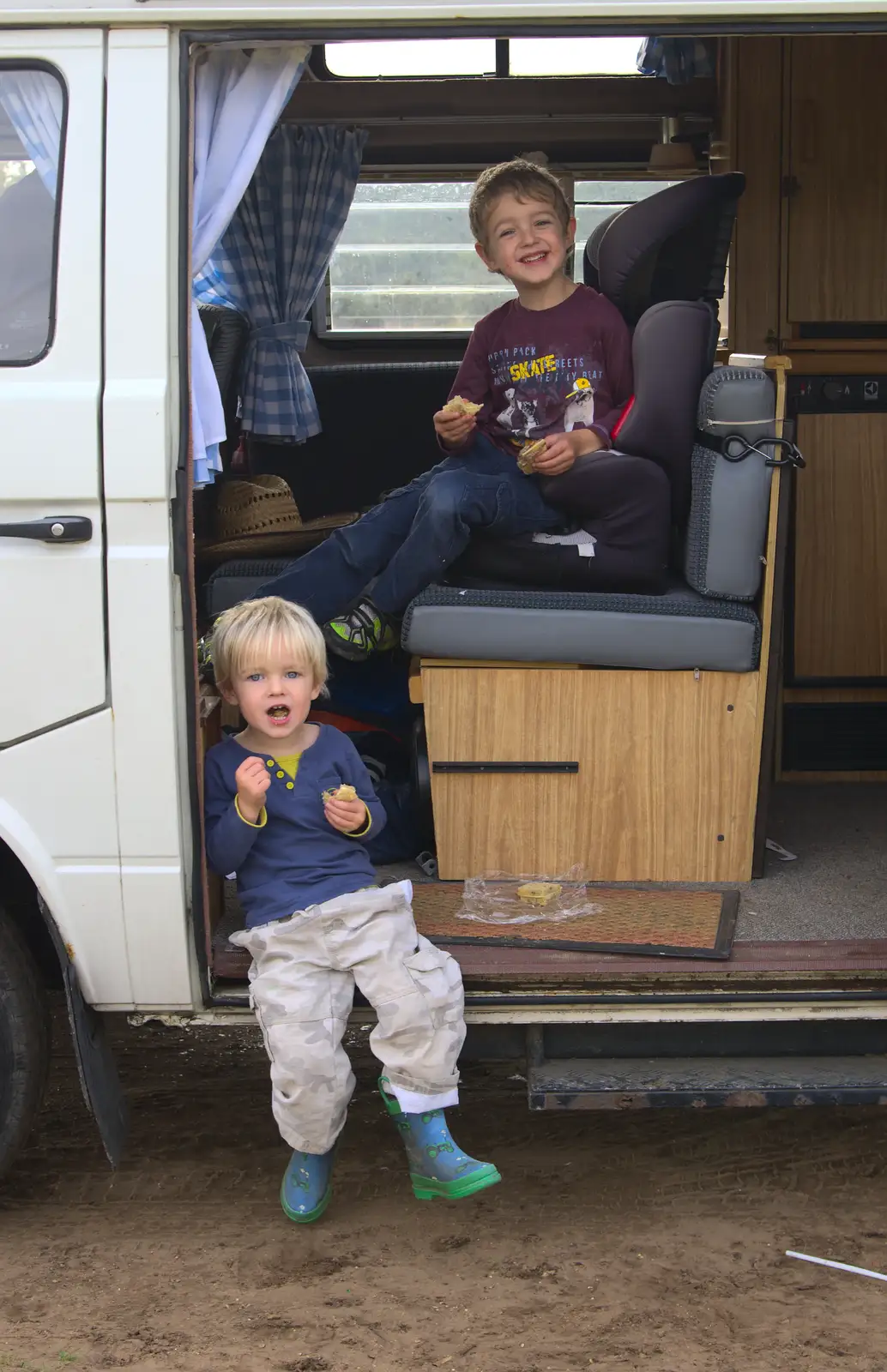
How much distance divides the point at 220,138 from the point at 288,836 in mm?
1370

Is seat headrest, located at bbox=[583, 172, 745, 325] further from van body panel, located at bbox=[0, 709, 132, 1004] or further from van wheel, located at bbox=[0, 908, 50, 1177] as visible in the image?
van wheel, located at bbox=[0, 908, 50, 1177]

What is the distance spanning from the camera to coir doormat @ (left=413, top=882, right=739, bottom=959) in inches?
116

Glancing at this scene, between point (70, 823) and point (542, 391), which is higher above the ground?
point (542, 391)

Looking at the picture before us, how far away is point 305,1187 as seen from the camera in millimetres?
2859

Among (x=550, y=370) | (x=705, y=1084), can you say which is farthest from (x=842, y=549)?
(x=705, y=1084)

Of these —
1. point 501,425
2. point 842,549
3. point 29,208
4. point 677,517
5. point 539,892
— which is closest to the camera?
point 29,208

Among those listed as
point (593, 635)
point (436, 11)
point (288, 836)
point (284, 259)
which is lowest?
point (288, 836)

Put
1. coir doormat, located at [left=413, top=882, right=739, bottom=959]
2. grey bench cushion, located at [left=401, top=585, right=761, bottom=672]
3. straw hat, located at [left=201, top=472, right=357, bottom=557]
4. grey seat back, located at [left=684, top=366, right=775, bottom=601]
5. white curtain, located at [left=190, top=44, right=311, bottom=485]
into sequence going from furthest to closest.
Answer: straw hat, located at [left=201, top=472, right=357, bottom=557] → grey seat back, located at [left=684, top=366, right=775, bottom=601] → grey bench cushion, located at [left=401, top=585, right=761, bottom=672] → coir doormat, located at [left=413, top=882, right=739, bottom=959] → white curtain, located at [left=190, top=44, right=311, bottom=485]

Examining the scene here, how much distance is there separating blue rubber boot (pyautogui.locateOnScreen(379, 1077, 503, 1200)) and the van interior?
27 centimetres

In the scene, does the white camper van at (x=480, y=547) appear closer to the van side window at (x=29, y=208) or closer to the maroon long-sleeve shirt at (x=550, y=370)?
the van side window at (x=29, y=208)

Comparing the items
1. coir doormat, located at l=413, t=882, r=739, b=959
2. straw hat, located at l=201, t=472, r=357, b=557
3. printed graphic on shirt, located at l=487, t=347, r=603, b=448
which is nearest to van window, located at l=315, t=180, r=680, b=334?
straw hat, located at l=201, t=472, r=357, b=557

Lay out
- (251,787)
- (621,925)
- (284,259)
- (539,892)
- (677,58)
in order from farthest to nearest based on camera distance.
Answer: (284,259) → (677,58) → (539,892) → (621,925) → (251,787)

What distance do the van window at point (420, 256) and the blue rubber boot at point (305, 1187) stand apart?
10.5ft

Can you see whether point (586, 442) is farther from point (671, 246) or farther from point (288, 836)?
point (288, 836)
